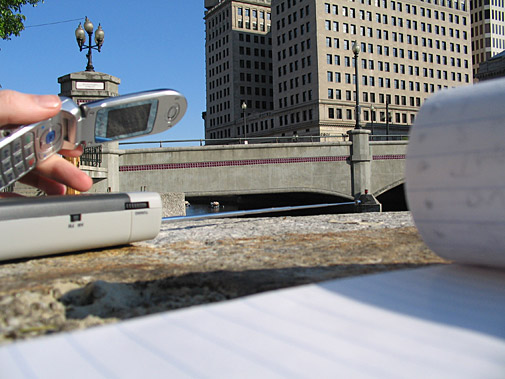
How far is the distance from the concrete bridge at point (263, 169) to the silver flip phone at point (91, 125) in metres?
16.7

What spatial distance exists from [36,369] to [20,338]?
1.51 ft

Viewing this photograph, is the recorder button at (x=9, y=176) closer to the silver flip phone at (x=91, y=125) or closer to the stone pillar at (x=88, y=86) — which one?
the silver flip phone at (x=91, y=125)

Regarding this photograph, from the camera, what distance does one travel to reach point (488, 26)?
9481 centimetres

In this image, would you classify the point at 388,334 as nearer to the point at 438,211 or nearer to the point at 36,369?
the point at 438,211

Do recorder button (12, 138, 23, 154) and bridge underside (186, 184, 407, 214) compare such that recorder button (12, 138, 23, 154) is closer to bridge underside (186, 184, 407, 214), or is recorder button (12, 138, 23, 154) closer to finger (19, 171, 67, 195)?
finger (19, 171, 67, 195)

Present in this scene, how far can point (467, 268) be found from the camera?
2441mm

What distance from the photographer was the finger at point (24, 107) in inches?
111

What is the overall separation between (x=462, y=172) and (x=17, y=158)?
2.74 metres

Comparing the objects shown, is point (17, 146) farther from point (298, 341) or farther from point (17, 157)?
point (298, 341)

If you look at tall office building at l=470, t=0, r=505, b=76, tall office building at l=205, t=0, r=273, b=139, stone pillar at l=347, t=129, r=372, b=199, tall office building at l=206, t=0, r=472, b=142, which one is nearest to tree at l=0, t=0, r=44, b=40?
stone pillar at l=347, t=129, r=372, b=199

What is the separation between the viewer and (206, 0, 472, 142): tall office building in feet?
220

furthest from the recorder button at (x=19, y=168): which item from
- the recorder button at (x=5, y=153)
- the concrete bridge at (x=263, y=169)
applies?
the concrete bridge at (x=263, y=169)

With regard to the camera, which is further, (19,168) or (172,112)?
(172,112)

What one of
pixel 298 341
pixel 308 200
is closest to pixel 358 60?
pixel 308 200
